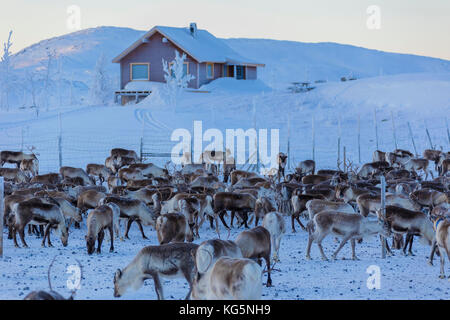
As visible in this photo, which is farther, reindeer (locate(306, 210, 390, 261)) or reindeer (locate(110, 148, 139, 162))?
reindeer (locate(110, 148, 139, 162))

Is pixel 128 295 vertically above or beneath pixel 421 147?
beneath

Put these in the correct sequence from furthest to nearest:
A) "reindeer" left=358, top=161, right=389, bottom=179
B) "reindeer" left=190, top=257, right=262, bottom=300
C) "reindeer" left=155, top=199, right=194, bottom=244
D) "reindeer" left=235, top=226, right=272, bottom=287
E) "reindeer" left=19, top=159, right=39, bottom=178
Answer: "reindeer" left=19, top=159, right=39, bottom=178
"reindeer" left=358, top=161, right=389, bottom=179
"reindeer" left=155, top=199, right=194, bottom=244
"reindeer" left=235, top=226, right=272, bottom=287
"reindeer" left=190, top=257, right=262, bottom=300

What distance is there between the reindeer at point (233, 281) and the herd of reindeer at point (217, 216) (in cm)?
1

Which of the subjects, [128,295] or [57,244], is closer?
[128,295]

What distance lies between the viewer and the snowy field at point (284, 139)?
10.1m

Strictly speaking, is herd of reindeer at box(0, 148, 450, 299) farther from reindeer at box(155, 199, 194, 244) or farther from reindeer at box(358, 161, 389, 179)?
reindeer at box(358, 161, 389, 179)

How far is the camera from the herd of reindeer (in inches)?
343

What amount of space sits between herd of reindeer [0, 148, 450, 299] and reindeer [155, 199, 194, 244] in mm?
18

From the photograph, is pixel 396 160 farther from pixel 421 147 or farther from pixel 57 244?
pixel 57 244

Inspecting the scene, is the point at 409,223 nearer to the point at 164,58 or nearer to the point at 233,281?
the point at 233,281

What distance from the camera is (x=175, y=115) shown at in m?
36.2

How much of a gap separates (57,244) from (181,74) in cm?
3057

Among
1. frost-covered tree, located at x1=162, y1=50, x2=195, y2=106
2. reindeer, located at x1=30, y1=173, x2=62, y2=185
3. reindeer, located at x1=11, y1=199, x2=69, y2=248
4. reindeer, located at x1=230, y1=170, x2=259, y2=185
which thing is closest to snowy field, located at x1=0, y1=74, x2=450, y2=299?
reindeer, located at x1=11, y1=199, x2=69, y2=248

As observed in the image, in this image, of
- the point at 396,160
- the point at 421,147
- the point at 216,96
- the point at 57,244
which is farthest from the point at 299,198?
the point at 216,96
